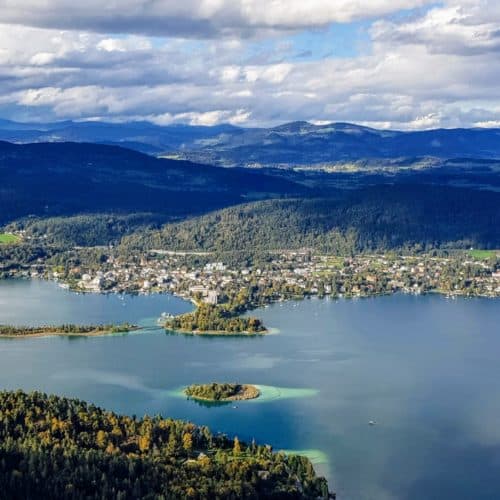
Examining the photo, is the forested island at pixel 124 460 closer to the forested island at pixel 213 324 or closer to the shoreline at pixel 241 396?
the shoreline at pixel 241 396

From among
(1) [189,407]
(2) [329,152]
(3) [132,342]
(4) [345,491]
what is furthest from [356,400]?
(2) [329,152]

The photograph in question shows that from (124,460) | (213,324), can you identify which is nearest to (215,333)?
(213,324)

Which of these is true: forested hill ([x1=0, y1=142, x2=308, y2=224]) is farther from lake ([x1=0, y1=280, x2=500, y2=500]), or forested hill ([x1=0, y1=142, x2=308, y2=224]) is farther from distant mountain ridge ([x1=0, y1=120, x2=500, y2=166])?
lake ([x1=0, y1=280, x2=500, y2=500])

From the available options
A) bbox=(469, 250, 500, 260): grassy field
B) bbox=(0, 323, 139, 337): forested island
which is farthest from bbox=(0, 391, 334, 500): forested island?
bbox=(469, 250, 500, 260): grassy field

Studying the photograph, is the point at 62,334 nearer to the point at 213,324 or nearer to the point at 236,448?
the point at 213,324

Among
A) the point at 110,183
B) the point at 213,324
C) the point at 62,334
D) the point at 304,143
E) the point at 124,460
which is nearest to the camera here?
the point at 124,460

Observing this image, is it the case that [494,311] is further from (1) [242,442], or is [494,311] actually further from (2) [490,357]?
(1) [242,442]
